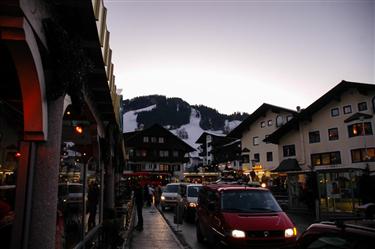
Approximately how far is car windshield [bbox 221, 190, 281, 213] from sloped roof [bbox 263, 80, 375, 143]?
25.7m

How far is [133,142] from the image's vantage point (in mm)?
73938

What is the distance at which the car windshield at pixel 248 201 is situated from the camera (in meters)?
9.47

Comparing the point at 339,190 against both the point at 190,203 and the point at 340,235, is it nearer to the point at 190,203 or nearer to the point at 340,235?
the point at 190,203

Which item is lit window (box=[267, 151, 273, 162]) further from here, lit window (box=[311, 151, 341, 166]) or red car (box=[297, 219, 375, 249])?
red car (box=[297, 219, 375, 249])

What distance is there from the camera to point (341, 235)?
356 cm

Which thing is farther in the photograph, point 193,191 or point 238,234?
point 193,191

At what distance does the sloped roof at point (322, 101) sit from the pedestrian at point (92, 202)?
28.3 metres

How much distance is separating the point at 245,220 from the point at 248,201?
1240mm

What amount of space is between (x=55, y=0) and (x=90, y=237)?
6771mm

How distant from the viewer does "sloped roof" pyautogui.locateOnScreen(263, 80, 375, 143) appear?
3171 centimetres

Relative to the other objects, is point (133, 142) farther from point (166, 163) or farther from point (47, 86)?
point (47, 86)

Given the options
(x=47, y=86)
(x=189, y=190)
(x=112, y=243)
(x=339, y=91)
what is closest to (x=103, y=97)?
(x=112, y=243)

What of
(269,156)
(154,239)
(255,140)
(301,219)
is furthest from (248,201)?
(255,140)

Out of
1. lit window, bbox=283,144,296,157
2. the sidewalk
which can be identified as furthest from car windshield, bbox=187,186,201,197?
lit window, bbox=283,144,296,157
